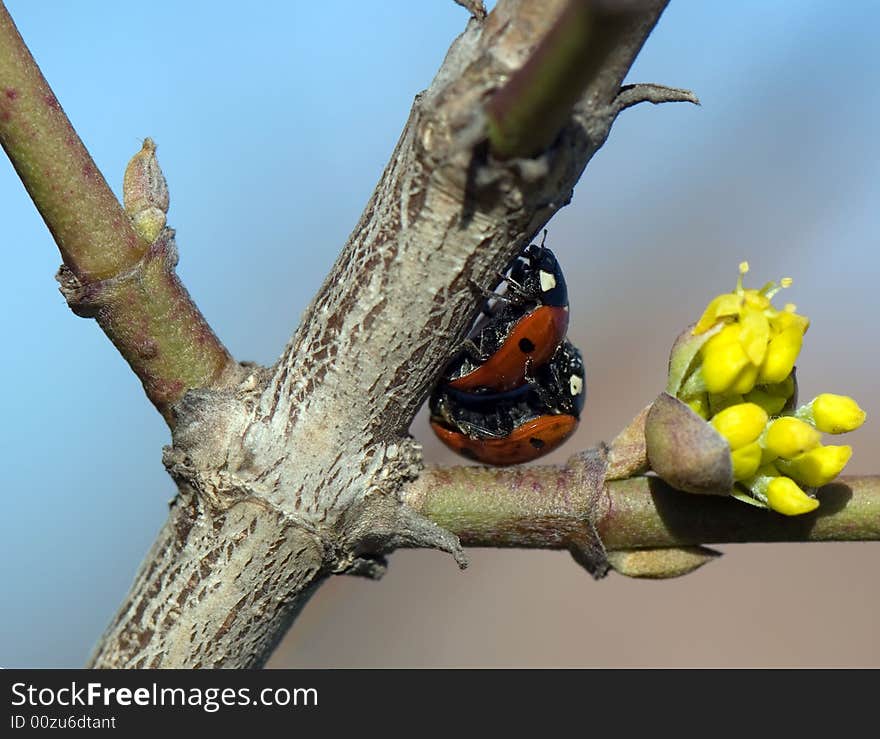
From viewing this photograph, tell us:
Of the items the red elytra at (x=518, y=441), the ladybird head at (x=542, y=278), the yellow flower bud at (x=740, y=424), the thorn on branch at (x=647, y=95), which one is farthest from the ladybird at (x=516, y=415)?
the thorn on branch at (x=647, y=95)

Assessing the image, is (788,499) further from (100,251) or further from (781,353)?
(100,251)

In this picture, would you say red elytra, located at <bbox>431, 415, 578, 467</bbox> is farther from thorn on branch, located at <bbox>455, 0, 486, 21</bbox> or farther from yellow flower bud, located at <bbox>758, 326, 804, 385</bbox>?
thorn on branch, located at <bbox>455, 0, 486, 21</bbox>

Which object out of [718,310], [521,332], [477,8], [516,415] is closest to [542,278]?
[521,332]

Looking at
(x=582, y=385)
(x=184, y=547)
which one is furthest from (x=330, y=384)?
(x=582, y=385)

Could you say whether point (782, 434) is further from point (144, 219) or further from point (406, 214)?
point (144, 219)

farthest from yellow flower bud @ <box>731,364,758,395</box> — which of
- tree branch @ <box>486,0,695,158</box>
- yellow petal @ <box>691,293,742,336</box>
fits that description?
tree branch @ <box>486,0,695,158</box>

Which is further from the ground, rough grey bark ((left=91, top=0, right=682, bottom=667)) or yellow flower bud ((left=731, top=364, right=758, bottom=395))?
yellow flower bud ((left=731, top=364, right=758, bottom=395))
